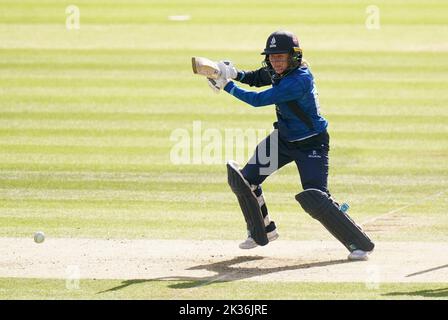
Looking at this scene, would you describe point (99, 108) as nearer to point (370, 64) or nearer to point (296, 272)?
point (370, 64)

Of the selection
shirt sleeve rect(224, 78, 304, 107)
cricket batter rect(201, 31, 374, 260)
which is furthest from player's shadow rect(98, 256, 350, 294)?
shirt sleeve rect(224, 78, 304, 107)

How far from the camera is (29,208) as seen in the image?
12.5 m

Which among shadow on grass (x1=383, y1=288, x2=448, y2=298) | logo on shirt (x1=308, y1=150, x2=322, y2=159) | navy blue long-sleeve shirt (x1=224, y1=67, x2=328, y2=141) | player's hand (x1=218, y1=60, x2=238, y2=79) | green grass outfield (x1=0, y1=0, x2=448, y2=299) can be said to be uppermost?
player's hand (x1=218, y1=60, x2=238, y2=79)

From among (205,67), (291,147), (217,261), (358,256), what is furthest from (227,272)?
(205,67)

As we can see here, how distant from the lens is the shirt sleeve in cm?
944

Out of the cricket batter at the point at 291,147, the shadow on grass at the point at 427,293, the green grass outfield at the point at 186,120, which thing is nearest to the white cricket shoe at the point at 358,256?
the cricket batter at the point at 291,147

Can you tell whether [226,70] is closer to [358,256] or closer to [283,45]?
[283,45]

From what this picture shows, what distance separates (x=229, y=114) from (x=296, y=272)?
8.72 metres

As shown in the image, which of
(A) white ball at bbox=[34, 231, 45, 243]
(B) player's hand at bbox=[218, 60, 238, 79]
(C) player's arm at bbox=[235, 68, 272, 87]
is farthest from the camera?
(A) white ball at bbox=[34, 231, 45, 243]

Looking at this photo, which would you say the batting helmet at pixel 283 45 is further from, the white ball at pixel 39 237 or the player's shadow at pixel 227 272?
the white ball at pixel 39 237

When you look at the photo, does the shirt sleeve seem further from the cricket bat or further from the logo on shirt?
the logo on shirt

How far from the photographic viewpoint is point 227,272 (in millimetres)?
9383

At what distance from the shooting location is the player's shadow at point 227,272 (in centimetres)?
890
